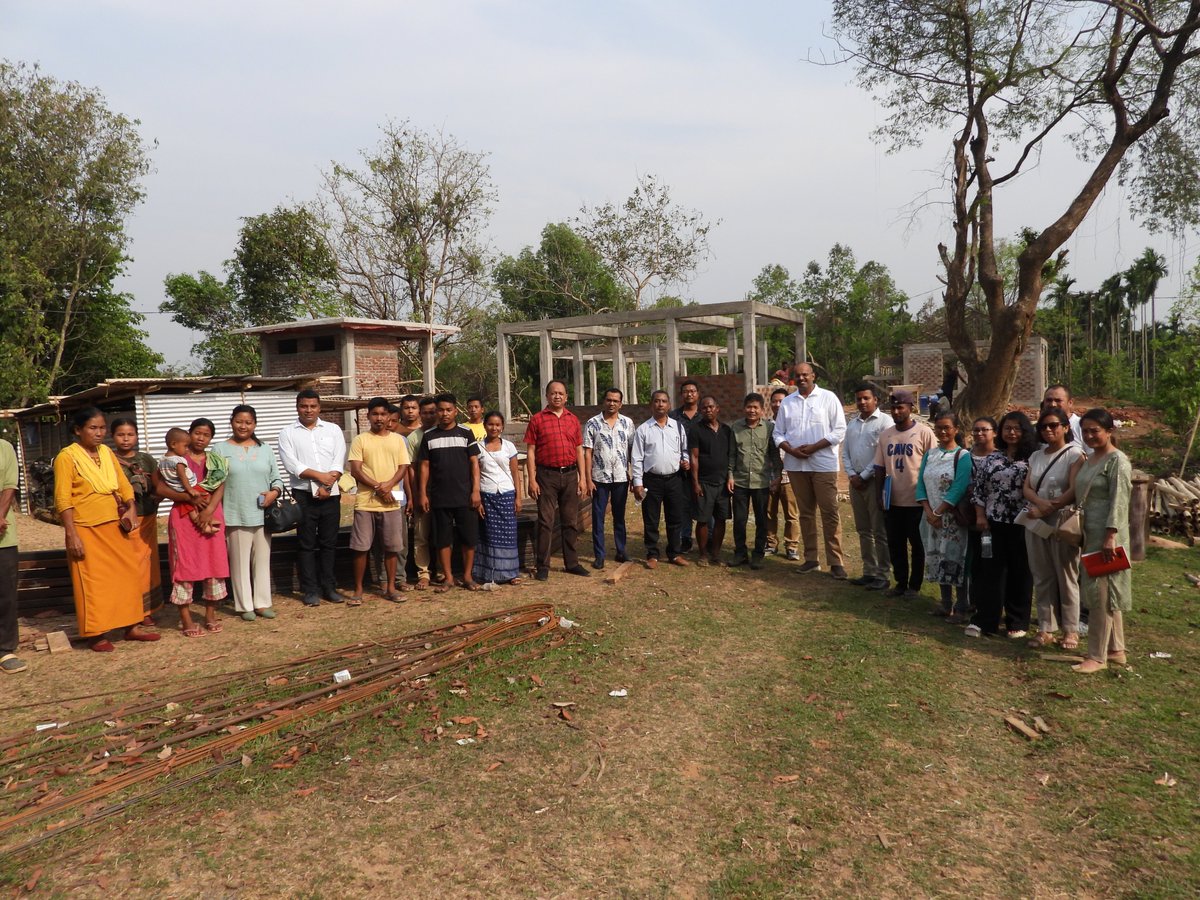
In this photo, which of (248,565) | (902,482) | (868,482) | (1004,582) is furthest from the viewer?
(868,482)

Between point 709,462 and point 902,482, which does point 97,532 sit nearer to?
point 709,462

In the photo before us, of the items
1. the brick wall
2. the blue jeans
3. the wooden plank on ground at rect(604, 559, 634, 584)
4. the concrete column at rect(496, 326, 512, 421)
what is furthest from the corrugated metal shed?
the wooden plank on ground at rect(604, 559, 634, 584)

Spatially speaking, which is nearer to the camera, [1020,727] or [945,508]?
[1020,727]

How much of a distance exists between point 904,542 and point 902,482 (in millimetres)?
571

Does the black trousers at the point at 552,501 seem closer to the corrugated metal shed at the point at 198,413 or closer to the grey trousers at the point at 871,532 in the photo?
the grey trousers at the point at 871,532

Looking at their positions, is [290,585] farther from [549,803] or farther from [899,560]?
[899,560]

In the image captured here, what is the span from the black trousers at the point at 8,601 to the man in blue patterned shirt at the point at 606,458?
14.6 ft

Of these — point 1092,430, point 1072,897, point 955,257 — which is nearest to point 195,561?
point 1072,897

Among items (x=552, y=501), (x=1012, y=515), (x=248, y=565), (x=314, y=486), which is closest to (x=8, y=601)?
(x=248, y=565)

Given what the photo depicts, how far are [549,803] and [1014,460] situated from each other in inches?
168

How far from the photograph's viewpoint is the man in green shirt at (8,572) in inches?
212

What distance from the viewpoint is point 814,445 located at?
7.50 metres

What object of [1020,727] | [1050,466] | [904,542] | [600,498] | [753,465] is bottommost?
[1020,727]

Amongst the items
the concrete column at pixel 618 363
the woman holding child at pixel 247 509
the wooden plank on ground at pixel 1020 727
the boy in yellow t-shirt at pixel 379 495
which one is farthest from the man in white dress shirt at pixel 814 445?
the concrete column at pixel 618 363
